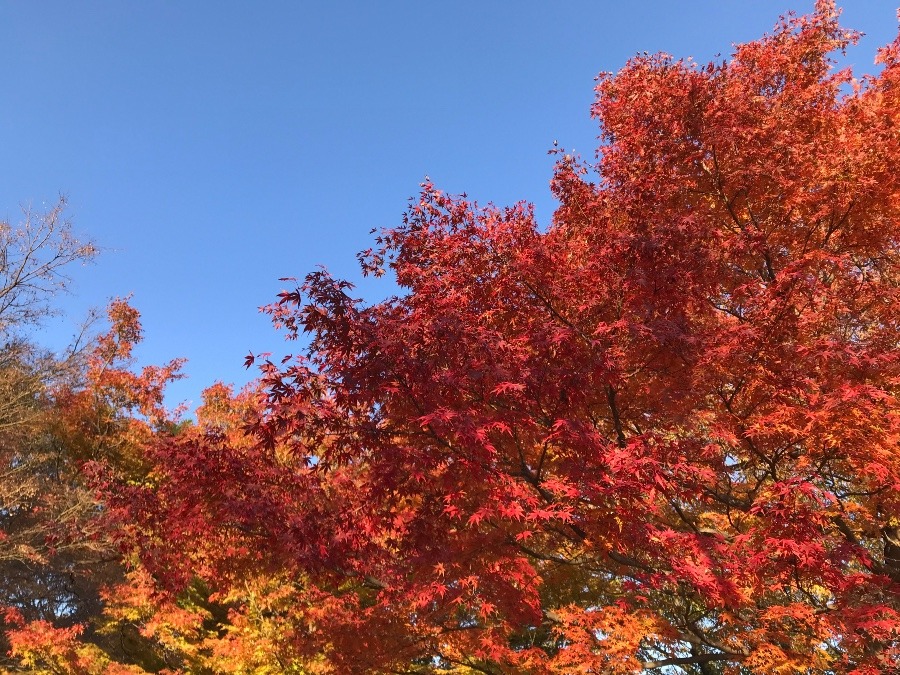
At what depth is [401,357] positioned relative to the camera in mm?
4699

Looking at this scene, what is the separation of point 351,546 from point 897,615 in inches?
188

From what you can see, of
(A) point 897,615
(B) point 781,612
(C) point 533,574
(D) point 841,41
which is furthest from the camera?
(D) point 841,41

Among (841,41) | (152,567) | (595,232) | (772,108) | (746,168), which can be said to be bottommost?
(152,567)

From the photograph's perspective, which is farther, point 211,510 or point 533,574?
point 533,574

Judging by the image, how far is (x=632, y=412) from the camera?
19.6 feet

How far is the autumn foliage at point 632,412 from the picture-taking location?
4.74 m

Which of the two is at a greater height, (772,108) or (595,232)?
(772,108)

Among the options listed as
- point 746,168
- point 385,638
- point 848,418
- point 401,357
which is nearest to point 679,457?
point 848,418

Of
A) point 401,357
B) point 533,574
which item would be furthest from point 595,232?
point 533,574

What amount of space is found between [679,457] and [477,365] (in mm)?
1905

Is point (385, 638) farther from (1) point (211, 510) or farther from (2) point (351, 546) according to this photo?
(1) point (211, 510)

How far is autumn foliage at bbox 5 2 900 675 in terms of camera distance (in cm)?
474

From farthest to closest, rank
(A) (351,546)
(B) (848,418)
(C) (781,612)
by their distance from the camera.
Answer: (A) (351,546), (C) (781,612), (B) (848,418)

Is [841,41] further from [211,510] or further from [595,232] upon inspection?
[211,510]
